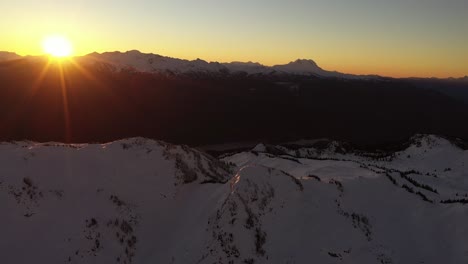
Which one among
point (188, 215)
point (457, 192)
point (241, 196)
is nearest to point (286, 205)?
point (241, 196)

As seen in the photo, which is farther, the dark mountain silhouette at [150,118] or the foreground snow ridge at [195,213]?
the dark mountain silhouette at [150,118]

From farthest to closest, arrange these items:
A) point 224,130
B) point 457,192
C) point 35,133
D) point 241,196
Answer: point 224,130, point 35,133, point 457,192, point 241,196

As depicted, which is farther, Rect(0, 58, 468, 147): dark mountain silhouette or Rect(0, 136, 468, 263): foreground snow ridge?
Rect(0, 58, 468, 147): dark mountain silhouette

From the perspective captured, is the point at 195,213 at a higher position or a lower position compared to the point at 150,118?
higher

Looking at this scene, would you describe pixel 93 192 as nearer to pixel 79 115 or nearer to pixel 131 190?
pixel 131 190

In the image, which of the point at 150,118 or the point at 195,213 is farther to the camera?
the point at 150,118

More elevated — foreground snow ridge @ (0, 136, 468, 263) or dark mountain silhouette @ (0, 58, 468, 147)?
foreground snow ridge @ (0, 136, 468, 263)

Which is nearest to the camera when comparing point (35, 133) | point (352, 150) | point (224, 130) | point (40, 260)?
point (40, 260)

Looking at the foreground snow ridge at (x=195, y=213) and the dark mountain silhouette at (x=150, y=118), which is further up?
the foreground snow ridge at (x=195, y=213)
